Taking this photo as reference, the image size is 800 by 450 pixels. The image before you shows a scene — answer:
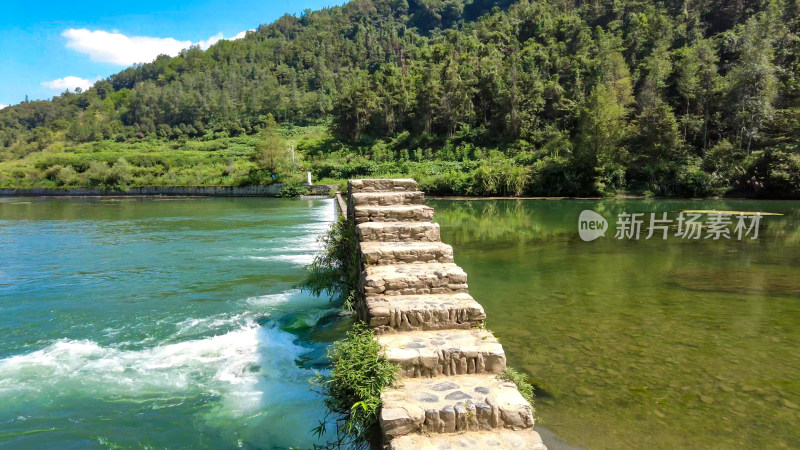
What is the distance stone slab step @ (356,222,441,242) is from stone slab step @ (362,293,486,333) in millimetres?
2014

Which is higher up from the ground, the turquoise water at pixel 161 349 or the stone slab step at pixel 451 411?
the stone slab step at pixel 451 411

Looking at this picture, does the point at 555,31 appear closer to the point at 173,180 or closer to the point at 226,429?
the point at 173,180

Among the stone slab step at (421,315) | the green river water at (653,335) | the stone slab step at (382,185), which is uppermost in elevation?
the stone slab step at (382,185)

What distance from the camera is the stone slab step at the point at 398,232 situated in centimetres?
731

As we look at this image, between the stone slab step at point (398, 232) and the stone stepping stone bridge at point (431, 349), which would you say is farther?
the stone slab step at point (398, 232)

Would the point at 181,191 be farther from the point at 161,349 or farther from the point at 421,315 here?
the point at 421,315

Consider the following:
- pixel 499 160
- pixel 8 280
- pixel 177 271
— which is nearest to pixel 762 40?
pixel 499 160

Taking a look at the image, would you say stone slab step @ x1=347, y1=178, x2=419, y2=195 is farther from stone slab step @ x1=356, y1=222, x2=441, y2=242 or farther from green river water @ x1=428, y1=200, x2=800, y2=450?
green river water @ x1=428, y1=200, x2=800, y2=450

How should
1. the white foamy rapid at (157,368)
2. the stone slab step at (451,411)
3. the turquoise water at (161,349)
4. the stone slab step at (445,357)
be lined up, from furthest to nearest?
the white foamy rapid at (157,368) < the turquoise water at (161,349) < the stone slab step at (445,357) < the stone slab step at (451,411)

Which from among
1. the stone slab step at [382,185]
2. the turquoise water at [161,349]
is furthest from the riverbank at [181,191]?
the stone slab step at [382,185]

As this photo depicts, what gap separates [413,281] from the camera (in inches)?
230

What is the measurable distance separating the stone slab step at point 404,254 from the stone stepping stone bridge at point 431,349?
14mm

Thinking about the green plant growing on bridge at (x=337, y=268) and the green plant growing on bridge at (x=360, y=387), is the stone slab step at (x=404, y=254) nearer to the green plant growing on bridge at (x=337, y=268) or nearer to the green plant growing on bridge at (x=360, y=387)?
the green plant growing on bridge at (x=337, y=268)

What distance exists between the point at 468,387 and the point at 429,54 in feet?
237
